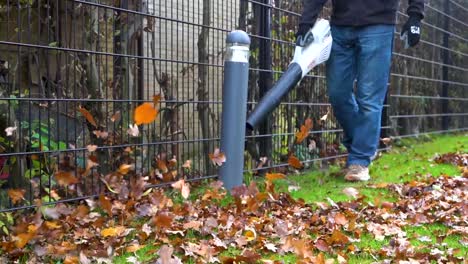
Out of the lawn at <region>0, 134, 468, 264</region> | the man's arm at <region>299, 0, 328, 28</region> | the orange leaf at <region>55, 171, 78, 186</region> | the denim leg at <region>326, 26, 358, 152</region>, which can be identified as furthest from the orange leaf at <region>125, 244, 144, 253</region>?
the denim leg at <region>326, 26, 358, 152</region>

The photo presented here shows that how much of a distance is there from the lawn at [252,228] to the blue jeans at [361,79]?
0.71 metres

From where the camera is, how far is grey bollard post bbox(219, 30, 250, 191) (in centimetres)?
355

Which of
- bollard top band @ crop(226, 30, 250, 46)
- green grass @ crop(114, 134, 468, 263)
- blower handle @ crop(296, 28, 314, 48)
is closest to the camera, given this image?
green grass @ crop(114, 134, 468, 263)

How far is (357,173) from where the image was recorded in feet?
14.5

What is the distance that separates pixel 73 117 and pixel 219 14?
1.51 metres

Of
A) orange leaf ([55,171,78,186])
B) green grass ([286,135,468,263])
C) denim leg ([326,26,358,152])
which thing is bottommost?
green grass ([286,135,468,263])

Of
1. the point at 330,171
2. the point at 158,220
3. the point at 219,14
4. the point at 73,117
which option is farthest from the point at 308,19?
the point at 158,220

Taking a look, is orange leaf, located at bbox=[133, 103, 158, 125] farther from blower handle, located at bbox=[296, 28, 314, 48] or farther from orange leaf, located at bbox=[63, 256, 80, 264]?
blower handle, located at bbox=[296, 28, 314, 48]

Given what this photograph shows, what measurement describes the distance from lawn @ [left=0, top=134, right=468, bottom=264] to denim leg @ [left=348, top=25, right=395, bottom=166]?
663 millimetres

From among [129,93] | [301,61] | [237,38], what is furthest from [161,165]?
[301,61]

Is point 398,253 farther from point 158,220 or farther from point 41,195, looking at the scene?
point 41,195

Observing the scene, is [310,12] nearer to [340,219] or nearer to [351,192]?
[351,192]

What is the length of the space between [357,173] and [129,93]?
1839 mm

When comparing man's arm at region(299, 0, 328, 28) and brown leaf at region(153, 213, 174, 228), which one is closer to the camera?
brown leaf at region(153, 213, 174, 228)
